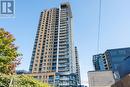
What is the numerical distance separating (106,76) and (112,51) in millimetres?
44847

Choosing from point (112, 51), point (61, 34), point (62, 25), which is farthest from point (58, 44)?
point (112, 51)

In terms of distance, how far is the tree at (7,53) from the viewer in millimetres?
15980

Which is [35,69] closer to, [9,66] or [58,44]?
[58,44]

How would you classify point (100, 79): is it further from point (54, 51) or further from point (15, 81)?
point (54, 51)

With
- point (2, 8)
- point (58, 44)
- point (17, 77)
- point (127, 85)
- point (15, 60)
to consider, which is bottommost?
point (127, 85)

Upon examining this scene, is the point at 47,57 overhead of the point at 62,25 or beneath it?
beneath

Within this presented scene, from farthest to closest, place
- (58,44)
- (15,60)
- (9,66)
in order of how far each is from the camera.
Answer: (58,44), (15,60), (9,66)

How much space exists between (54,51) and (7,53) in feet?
304

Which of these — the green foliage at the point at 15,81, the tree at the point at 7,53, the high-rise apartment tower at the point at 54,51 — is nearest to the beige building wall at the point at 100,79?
the tree at the point at 7,53

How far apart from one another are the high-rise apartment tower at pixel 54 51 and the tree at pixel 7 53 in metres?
71.2

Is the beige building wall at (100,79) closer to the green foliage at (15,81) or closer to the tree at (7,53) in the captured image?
the tree at (7,53)

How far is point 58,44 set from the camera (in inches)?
4400

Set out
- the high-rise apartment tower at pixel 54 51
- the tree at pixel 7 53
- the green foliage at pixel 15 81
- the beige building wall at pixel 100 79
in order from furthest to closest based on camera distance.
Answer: the high-rise apartment tower at pixel 54 51 < the beige building wall at pixel 100 79 < the tree at pixel 7 53 < the green foliage at pixel 15 81

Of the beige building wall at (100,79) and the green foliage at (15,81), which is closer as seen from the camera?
the green foliage at (15,81)
